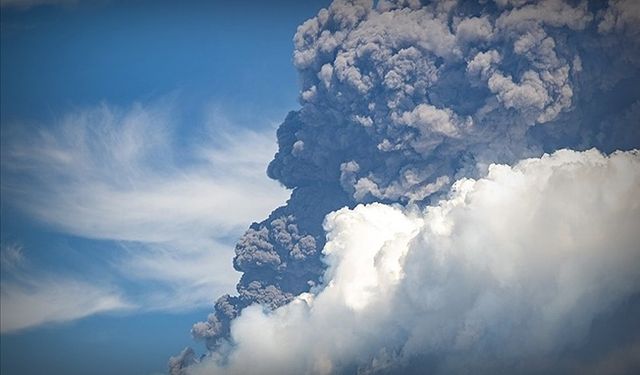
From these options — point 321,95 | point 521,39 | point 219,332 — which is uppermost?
point 321,95

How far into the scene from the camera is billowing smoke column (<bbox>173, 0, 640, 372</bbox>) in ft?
161

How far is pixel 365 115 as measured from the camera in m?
57.4

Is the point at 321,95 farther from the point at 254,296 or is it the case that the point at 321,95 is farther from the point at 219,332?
the point at 219,332

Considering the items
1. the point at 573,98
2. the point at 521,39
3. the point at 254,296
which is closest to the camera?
the point at 521,39

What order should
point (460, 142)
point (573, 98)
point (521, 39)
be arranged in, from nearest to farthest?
point (521, 39)
point (573, 98)
point (460, 142)

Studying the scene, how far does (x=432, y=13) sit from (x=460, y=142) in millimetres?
9871

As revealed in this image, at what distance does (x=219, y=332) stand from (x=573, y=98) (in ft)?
132

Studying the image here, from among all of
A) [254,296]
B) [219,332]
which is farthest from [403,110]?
[219,332]

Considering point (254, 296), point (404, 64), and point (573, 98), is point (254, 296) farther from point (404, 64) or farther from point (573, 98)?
point (573, 98)

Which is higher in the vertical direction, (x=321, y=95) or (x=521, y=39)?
(x=321, y=95)

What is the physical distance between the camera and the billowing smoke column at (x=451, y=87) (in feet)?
161

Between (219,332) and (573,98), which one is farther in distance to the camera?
(219,332)

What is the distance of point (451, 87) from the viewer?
178ft

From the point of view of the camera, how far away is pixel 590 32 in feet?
163
